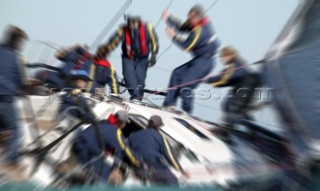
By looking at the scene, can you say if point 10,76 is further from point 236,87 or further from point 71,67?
point 236,87

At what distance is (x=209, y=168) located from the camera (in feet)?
6.49

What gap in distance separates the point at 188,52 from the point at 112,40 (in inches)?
36.2

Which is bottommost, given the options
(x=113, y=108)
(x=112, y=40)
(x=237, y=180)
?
(x=237, y=180)

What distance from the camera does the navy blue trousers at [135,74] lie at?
385 cm

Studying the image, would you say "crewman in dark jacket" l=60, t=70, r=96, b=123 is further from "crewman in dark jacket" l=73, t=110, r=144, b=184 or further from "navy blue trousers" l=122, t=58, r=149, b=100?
"navy blue trousers" l=122, t=58, r=149, b=100

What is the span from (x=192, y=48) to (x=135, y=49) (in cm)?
73

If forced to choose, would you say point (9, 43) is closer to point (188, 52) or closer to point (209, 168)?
point (209, 168)

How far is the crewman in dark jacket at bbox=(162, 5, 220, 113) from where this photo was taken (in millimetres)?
3354

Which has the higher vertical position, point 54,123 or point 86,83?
point 86,83

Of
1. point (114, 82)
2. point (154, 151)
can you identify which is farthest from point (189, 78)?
point (154, 151)

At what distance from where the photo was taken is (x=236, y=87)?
2.72 meters

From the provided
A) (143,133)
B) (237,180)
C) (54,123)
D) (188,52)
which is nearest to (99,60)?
(188,52)

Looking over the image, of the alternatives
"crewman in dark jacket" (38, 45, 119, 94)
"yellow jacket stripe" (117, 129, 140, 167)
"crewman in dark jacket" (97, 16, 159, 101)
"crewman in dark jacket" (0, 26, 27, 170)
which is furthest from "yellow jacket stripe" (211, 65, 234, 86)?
"crewman in dark jacket" (0, 26, 27, 170)

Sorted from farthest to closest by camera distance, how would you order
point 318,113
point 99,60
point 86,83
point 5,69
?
point 99,60, point 86,83, point 5,69, point 318,113
